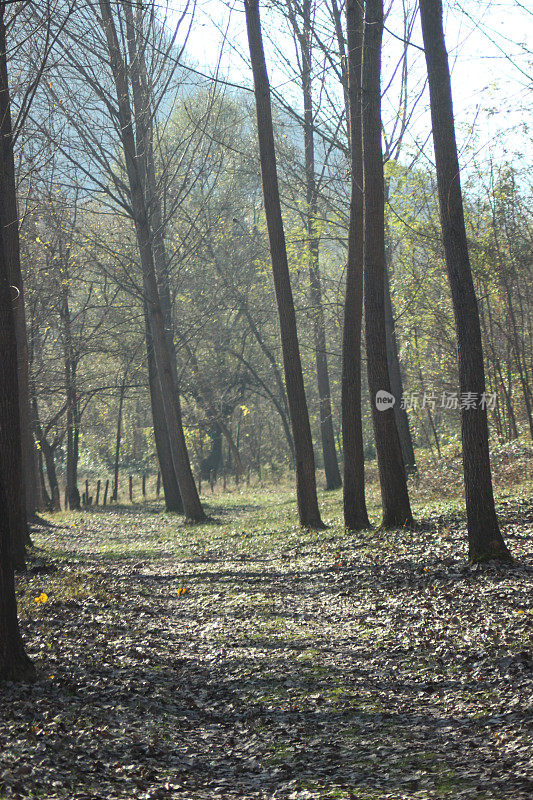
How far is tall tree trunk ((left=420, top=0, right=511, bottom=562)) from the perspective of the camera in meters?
8.04

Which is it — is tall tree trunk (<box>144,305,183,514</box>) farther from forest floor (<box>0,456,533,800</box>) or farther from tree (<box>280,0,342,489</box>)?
forest floor (<box>0,456,533,800</box>)

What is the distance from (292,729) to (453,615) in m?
2.44

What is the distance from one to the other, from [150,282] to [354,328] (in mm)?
7174

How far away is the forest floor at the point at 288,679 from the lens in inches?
167

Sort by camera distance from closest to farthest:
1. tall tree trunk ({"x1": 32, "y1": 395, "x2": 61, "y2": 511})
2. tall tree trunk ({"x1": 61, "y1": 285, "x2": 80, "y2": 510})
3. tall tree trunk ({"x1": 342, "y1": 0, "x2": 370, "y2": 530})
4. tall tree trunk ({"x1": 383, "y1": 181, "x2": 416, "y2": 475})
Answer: tall tree trunk ({"x1": 342, "y1": 0, "x2": 370, "y2": 530}) → tall tree trunk ({"x1": 383, "y1": 181, "x2": 416, "y2": 475}) → tall tree trunk ({"x1": 61, "y1": 285, "x2": 80, "y2": 510}) → tall tree trunk ({"x1": 32, "y1": 395, "x2": 61, "y2": 511})

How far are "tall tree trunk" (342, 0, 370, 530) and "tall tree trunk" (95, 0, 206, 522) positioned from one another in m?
5.79

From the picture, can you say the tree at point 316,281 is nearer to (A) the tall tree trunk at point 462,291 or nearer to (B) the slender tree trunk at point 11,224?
(B) the slender tree trunk at point 11,224

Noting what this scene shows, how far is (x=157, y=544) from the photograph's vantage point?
52.5 feet

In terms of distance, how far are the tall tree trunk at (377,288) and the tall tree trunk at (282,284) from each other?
2.68 m

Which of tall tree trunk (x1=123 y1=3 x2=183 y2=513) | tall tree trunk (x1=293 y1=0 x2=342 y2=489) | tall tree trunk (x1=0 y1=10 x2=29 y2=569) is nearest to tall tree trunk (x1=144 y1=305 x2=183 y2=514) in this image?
tall tree trunk (x1=123 y1=3 x2=183 y2=513)

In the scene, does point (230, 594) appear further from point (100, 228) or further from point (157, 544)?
point (100, 228)

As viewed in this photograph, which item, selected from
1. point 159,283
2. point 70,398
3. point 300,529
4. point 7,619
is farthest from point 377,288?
point 70,398

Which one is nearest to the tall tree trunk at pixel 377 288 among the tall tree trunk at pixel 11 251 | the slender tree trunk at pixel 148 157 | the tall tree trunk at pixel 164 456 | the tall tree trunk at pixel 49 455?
the slender tree trunk at pixel 148 157

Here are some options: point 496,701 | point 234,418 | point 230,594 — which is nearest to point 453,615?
point 496,701
